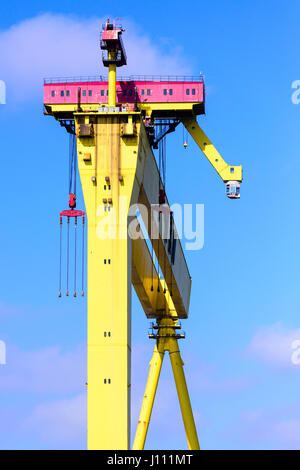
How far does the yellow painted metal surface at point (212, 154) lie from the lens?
78.8m

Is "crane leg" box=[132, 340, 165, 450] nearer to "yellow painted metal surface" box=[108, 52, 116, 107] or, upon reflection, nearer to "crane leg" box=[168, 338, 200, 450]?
"crane leg" box=[168, 338, 200, 450]

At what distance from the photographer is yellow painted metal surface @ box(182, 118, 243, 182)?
7881 cm

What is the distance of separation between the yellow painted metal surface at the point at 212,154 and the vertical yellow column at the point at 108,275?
1780 centimetres

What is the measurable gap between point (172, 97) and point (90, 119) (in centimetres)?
1610

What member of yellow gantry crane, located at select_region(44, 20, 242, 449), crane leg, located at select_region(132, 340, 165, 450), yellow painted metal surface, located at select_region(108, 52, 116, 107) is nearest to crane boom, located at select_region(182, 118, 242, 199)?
yellow gantry crane, located at select_region(44, 20, 242, 449)

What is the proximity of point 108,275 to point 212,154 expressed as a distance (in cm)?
2152

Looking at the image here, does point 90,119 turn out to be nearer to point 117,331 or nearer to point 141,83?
point 117,331

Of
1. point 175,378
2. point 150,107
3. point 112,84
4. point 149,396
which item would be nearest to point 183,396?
point 175,378

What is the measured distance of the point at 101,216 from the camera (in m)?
60.3

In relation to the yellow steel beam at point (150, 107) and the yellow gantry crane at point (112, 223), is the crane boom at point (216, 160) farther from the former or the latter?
the yellow gantry crane at point (112, 223)

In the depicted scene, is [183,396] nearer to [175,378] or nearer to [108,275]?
[175,378]

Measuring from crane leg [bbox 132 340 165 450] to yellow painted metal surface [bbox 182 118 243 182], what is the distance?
46.9 ft

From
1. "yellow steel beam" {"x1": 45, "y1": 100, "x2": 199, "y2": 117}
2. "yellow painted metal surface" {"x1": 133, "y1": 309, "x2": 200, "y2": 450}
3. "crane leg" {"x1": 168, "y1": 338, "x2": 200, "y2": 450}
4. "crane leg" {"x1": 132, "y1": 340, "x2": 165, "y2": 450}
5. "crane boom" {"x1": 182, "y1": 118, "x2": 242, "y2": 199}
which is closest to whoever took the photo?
"yellow steel beam" {"x1": 45, "y1": 100, "x2": 199, "y2": 117}
